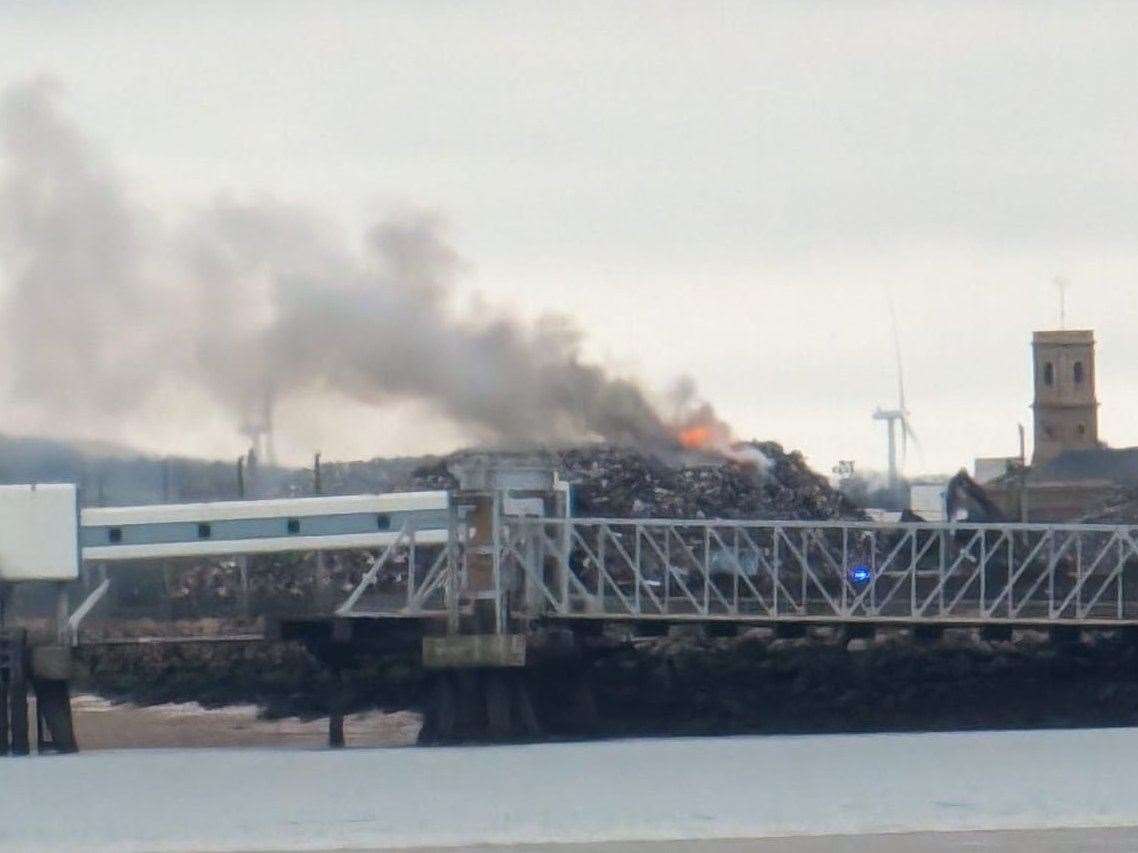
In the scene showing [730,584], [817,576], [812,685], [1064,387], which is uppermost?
[1064,387]

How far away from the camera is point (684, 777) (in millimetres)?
54031

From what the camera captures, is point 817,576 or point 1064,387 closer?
point 817,576

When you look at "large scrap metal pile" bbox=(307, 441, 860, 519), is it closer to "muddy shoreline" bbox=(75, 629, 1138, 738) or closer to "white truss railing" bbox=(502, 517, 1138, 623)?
"white truss railing" bbox=(502, 517, 1138, 623)

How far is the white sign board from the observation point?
6800cm

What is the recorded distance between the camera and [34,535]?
68.1m

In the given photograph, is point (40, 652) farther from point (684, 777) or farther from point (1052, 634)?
point (1052, 634)

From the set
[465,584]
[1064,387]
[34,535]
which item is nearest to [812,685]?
[465,584]

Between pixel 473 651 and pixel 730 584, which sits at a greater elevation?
pixel 730 584

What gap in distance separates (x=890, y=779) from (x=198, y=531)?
27040 millimetres

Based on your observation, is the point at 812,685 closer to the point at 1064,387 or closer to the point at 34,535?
the point at 34,535

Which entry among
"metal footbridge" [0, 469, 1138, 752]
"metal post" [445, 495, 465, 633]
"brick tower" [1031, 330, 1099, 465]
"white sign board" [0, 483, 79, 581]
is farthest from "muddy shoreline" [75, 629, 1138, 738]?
"brick tower" [1031, 330, 1099, 465]

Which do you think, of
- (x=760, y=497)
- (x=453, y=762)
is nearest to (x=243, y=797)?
(x=453, y=762)

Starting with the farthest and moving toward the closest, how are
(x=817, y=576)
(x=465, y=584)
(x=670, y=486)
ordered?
1. (x=670, y=486)
2. (x=817, y=576)
3. (x=465, y=584)

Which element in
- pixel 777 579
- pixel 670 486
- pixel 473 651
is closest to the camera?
pixel 473 651
